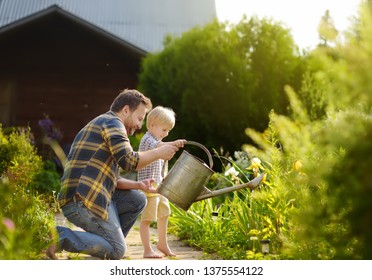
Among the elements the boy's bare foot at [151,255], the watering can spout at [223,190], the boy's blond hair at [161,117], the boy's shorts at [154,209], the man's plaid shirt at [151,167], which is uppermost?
the boy's blond hair at [161,117]

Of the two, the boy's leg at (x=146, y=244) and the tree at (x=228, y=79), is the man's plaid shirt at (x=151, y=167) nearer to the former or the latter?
the boy's leg at (x=146, y=244)

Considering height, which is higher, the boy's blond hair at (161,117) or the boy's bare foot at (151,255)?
the boy's blond hair at (161,117)

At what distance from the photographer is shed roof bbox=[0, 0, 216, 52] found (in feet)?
51.9

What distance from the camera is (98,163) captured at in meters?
4.64

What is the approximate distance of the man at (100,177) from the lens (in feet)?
14.9

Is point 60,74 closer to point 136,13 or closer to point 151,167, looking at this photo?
point 136,13

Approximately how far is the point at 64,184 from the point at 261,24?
278 inches

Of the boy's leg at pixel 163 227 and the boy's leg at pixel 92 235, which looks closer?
the boy's leg at pixel 92 235

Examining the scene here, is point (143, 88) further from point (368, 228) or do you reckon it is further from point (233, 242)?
point (368, 228)

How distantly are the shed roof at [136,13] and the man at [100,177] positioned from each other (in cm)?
1077

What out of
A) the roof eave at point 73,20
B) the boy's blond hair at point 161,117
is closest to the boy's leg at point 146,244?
the boy's blond hair at point 161,117

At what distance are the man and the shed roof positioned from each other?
10.8 m

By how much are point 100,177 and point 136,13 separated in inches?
480

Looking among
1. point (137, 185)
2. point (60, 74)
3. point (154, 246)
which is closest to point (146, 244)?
point (137, 185)
